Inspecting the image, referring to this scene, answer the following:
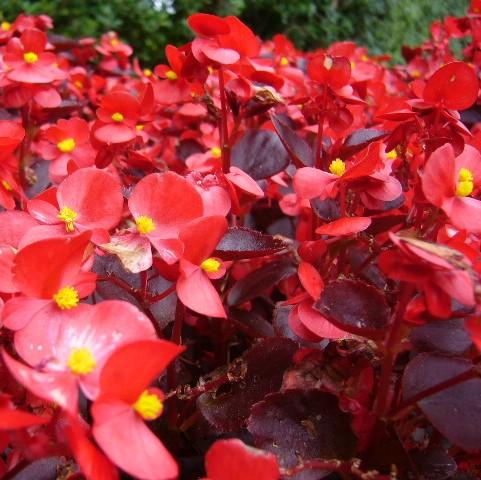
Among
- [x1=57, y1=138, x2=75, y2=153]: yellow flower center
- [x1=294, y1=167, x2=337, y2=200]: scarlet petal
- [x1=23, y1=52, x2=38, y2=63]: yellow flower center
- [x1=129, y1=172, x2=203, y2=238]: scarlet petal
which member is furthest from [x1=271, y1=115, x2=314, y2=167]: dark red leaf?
[x1=23, y1=52, x2=38, y2=63]: yellow flower center

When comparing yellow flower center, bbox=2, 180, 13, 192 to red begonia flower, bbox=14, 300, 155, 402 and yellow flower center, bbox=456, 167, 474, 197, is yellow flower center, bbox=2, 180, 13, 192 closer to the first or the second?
red begonia flower, bbox=14, 300, 155, 402

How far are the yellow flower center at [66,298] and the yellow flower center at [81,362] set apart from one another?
0.16 ft

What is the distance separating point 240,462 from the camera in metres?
0.39

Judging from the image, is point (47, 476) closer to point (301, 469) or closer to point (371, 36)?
point (301, 469)

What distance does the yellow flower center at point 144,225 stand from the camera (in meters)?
0.52

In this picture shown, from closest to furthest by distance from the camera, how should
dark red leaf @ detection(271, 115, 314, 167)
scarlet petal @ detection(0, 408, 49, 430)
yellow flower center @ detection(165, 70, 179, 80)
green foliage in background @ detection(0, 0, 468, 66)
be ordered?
scarlet petal @ detection(0, 408, 49, 430), dark red leaf @ detection(271, 115, 314, 167), yellow flower center @ detection(165, 70, 179, 80), green foliage in background @ detection(0, 0, 468, 66)

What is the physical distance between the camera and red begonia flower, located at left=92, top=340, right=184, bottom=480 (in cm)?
36

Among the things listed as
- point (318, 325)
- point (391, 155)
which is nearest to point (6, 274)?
point (318, 325)

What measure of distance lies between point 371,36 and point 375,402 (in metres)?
4.90

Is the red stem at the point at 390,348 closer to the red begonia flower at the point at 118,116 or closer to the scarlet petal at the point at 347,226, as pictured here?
the scarlet petal at the point at 347,226

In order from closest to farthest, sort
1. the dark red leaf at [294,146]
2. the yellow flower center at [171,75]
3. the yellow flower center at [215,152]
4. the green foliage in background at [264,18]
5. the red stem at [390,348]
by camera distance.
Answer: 1. the red stem at [390,348]
2. the dark red leaf at [294,146]
3. the yellow flower center at [171,75]
4. the yellow flower center at [215,152]
5. the green foliage in background at [264,18]

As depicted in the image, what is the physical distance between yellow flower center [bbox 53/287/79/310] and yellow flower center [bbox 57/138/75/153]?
0.50m

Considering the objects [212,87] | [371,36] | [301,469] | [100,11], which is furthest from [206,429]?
[371,36]

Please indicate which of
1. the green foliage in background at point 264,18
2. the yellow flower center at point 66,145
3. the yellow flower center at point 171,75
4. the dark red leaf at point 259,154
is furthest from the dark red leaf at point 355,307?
the green foliage in background at point 264,18
